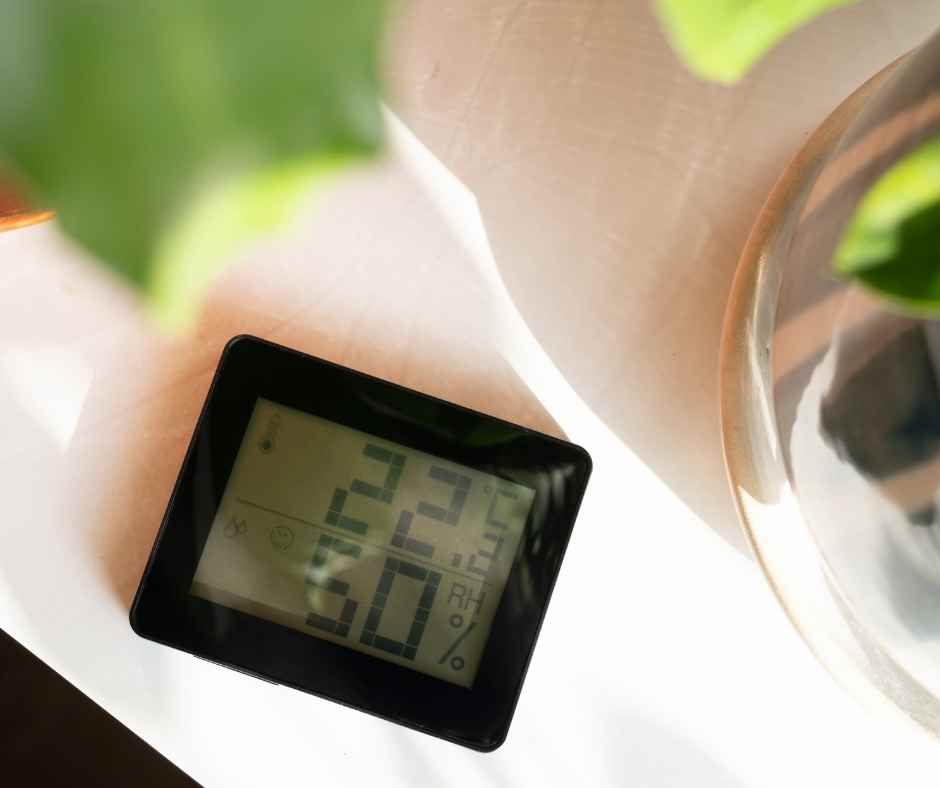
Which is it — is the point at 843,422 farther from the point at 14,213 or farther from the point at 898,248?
the point at 14,213

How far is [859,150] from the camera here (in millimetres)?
206

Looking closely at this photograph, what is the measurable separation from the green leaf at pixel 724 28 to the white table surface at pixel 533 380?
10.0 inches

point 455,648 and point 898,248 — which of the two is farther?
point 455,648

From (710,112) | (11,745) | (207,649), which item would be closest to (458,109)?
(710,112)

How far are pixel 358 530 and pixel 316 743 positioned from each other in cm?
9

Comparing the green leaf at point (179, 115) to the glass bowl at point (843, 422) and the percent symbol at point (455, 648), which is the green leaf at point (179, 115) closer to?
the glass bowl at point (843, 422)

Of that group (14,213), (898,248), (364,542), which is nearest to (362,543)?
(364,542)

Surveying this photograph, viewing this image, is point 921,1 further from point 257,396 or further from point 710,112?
point 257,396

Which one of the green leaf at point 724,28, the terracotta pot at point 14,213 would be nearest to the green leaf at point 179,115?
the green leaf at point 724,28

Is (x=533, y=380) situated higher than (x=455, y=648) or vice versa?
(x=533, y=380)

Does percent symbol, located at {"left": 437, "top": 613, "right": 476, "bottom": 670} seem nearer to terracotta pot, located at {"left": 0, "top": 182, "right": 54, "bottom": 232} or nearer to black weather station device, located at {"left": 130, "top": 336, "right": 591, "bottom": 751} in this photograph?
black weather station device, located at {"left": 130, "top": 336, "right": 591, "bottom": 751}

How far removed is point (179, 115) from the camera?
0.06m

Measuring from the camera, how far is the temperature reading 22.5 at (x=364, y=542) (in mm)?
359

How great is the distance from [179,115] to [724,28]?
6cm
